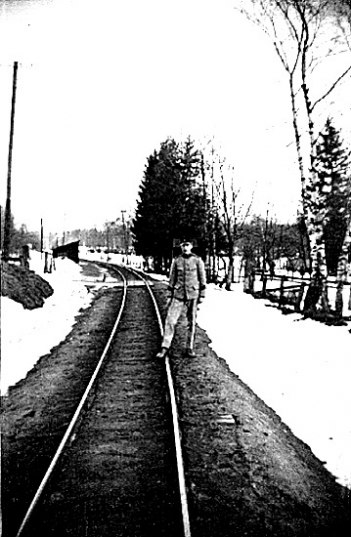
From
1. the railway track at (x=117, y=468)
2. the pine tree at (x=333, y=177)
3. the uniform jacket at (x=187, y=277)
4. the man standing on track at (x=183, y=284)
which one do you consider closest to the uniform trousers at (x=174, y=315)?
the man standing on track at (x=183, y=284)

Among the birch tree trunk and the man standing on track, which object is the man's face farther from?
the birch tree trunk

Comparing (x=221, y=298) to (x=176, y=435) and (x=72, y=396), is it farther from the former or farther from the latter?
(x=176, y=435)

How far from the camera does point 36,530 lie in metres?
3.13

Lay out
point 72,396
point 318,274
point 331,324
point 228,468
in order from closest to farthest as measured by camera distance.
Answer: point 228,468 < point 72,396 < point 331,324 < point 318,274

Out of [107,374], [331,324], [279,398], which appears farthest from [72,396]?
[331,324]

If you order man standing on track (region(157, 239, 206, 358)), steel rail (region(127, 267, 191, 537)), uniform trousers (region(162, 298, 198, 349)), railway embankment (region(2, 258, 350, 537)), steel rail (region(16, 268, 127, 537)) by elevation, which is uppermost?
man standing on track (region(157, 239, 206, 358))

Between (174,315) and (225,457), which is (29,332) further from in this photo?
(225,457)

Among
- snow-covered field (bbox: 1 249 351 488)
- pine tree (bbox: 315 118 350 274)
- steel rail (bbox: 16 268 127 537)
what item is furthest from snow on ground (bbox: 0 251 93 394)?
pine tree (bbox: 315 118 350 274)

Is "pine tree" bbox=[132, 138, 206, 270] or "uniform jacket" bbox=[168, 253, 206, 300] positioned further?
"pine tree" bbox=[132, 138, 206, 270]

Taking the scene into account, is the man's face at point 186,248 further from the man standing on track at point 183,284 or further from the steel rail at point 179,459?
the steel rail at point 179,459

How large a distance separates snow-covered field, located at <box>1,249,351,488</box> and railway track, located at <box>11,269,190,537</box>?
119cm

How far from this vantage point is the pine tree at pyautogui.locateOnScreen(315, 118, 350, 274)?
502 inches

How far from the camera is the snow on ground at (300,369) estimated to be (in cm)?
506

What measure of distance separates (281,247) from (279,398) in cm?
5182
